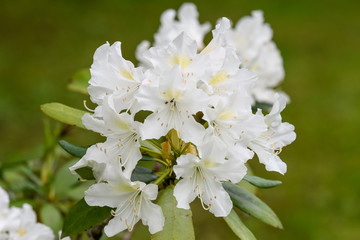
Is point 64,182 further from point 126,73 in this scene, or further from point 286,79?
point 286,79

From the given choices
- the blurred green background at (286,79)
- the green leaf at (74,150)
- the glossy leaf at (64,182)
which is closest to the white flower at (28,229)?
the green leaf at (74,150)

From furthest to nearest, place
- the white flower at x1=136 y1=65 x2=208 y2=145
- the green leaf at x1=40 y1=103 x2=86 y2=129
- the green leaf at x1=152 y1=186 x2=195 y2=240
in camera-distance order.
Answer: the green leaf at x1=40 y1=103 x2=86 y2=129
the green leaf at x1=152 y1=186 x2=195 y2=240
the white flower at x1=136 y1=65 x2=208 y2=145

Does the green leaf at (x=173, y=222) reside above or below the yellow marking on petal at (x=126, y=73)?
below

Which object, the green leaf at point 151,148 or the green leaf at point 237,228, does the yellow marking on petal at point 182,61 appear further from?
the green leaf at point 237,228

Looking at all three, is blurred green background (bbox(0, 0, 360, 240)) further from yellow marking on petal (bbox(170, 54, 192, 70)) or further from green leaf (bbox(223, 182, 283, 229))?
yellow marking on petal (bbox(170, 54, 192, 70))

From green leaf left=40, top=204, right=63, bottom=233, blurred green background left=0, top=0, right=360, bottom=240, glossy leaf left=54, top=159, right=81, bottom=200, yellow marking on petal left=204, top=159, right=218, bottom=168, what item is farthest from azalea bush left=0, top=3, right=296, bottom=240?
blurred green background left=0, top=0, right=360, bottom=240

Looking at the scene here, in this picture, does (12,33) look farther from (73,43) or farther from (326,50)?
(326,50)
